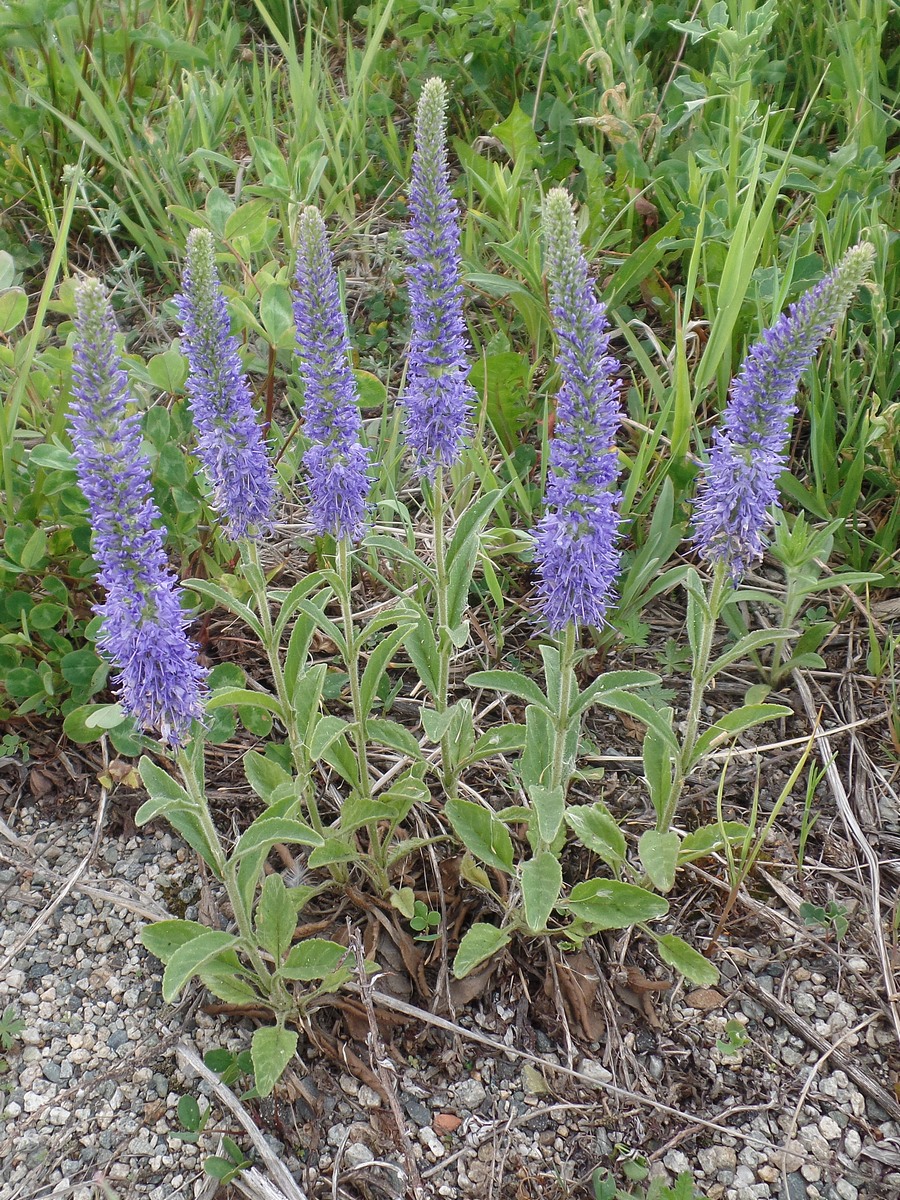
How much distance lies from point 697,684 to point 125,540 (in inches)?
55.3

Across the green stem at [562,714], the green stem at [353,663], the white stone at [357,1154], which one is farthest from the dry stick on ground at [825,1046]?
the green stem at [353,663]

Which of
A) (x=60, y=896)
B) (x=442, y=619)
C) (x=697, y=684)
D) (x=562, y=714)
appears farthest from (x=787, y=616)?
(x=60, y=896)

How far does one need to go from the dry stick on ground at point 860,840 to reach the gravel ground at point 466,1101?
2.4 inches

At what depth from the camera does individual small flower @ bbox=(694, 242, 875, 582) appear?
197 centimetres

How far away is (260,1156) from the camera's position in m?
2.39

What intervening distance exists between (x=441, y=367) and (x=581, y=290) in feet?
1.67

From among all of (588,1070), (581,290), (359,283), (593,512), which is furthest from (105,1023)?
(359,283)

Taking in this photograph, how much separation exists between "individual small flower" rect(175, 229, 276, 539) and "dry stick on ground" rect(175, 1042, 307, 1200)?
136 cm

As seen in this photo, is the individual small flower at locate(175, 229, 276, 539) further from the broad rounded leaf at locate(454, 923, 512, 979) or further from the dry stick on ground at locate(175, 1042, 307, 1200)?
the dry stick on ground at locate(175, 1042, 307, 1200)

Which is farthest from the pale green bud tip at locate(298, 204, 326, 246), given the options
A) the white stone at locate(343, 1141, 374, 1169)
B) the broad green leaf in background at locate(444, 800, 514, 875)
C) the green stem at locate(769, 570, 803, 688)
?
the white stone at locate(343, 1141, 374, 1169)

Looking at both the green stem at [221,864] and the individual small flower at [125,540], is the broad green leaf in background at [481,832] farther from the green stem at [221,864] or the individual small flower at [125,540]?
the individual small flower at [125,540]

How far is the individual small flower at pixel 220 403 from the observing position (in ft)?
6.53

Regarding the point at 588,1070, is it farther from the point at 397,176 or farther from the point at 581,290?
the point at 397,176

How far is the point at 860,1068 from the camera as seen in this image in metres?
2.52
